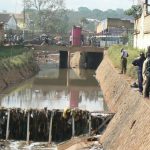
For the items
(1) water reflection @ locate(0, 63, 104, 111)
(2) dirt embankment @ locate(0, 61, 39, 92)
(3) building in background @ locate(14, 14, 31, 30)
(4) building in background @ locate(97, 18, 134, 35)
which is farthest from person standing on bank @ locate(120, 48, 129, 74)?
(3) building in background @ locate(14, 14, 31, 30)

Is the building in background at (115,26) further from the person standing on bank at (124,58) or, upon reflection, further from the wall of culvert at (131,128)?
the wall of culvert at (131,128)

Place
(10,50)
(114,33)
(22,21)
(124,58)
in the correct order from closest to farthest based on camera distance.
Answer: (124,58)
(10,50)
(114,33)
(22,21)

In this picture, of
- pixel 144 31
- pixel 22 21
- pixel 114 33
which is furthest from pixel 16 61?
pixel 22 21

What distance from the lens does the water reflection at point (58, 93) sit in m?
35.7

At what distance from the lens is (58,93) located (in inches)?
1713

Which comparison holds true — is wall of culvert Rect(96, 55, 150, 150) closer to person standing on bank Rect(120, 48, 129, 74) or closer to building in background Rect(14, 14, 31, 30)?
person standing on bank Rect(120, 48, 129, 74)

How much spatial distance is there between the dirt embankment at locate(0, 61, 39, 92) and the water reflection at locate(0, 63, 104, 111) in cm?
91

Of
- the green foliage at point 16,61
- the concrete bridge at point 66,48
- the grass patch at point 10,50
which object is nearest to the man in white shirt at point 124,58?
the green foliage at point 16,61

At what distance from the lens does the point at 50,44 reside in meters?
63.8

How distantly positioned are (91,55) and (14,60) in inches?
844

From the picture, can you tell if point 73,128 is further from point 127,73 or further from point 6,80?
point 6,80

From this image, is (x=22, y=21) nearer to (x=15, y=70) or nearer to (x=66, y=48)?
(x=66, y=48)

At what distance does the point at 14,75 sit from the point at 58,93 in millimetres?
6495

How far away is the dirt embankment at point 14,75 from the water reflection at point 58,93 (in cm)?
91
